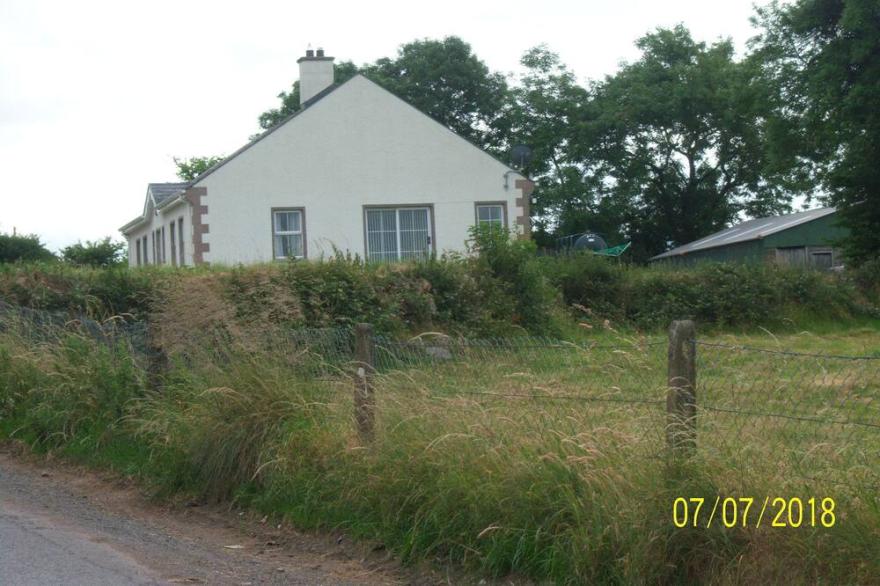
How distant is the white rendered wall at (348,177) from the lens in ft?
91.2

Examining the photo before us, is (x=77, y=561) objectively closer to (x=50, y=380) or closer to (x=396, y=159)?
(x=50, y=380)

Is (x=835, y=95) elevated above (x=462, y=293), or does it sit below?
above

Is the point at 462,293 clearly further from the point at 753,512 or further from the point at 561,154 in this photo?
the point at 561,154

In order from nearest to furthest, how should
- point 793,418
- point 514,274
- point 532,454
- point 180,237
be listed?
point 793,418 → point 532,454 → point 514,274 → point 180,237

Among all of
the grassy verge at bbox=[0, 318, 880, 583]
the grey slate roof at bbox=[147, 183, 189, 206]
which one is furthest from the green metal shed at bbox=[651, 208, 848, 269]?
the grassy verge at bbox=[0, 318, 880, 583]

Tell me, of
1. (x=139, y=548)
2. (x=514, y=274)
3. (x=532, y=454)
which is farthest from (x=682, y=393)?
(x=514, y=274)

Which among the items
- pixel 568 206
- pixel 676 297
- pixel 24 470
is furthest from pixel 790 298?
pixel 568 206

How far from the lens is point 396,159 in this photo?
2889 cm

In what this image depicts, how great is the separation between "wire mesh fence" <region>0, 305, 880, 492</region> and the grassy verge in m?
0.02

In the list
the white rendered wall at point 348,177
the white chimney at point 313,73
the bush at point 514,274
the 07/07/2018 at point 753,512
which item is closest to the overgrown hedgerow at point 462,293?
the bush at point 514,274

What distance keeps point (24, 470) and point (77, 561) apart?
405 cm

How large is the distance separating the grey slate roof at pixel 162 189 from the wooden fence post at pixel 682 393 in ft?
89.8

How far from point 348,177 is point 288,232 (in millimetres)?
2190

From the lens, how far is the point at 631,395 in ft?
22.6
